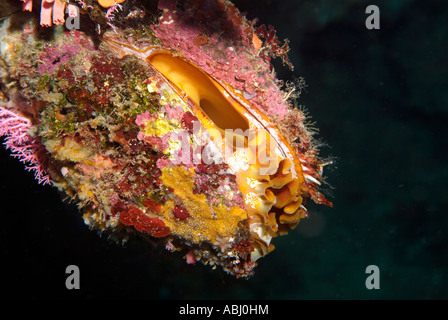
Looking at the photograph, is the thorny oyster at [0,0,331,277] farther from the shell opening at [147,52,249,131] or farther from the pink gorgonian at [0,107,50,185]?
the pink gorgonian at [0,107,50,185]

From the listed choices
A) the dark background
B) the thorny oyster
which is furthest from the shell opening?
the dark background

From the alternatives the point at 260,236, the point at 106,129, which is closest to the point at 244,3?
the point at 106,129

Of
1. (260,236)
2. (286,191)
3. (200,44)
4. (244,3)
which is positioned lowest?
(260,236)

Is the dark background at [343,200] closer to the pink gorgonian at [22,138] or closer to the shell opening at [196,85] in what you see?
the pink gorgonian at [22,138]

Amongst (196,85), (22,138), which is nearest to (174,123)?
(196,85)
